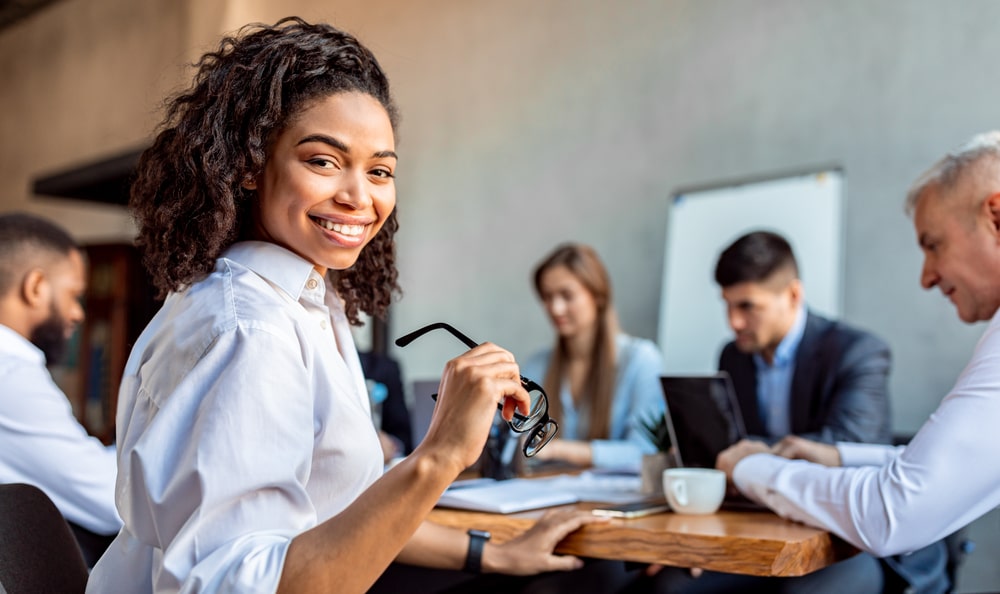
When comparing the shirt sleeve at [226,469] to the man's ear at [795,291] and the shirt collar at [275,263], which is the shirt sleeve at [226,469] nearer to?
the shirt collar at [275,263]

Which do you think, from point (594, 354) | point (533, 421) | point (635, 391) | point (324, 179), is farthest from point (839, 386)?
point (324, 179)

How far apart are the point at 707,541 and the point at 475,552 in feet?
1.58

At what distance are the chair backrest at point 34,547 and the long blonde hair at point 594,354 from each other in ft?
7.89

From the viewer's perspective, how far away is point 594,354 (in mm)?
3723

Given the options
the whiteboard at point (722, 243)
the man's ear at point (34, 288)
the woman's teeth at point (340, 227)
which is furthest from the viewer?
the whiteboard at point (722, 243)

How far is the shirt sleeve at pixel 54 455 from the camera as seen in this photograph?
6.52ft

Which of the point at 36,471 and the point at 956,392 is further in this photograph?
the point at 36,471

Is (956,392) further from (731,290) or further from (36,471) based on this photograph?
(36,471)

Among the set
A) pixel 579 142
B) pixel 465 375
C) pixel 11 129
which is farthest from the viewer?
pixel 11 129

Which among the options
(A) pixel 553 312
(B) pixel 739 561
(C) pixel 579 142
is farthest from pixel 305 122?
(C) pixel 579 142

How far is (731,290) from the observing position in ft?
10.8

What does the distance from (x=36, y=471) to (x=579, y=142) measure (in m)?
3.45

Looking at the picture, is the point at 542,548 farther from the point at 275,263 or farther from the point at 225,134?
the point at 225,134

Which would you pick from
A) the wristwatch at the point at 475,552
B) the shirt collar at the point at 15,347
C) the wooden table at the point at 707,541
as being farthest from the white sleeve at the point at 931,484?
the shirt collar at the point at 15,347
